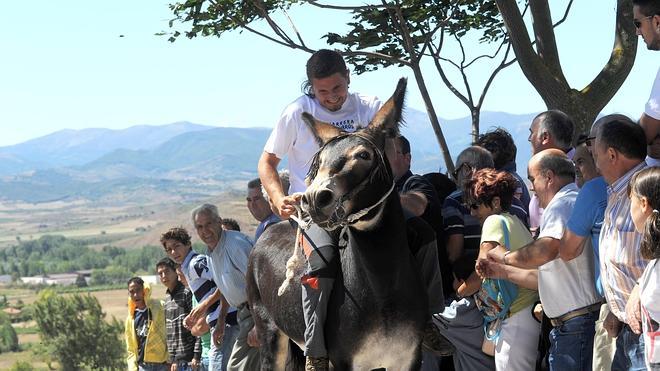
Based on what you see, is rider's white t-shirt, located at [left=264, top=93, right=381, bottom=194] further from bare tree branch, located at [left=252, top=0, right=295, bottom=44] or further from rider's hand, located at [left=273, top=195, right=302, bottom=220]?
bare tree branch, located at [left=252, top=0, right=295, bottom=44]

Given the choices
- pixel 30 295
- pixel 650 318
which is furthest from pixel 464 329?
pixel 30 295

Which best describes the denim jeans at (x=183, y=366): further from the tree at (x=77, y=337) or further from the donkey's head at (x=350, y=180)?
the tree at (x=77, y=337)

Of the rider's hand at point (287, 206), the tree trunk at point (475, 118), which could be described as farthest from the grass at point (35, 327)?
the rider's hand at point (287, 206)

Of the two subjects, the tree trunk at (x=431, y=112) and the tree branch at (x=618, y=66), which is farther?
the tree trunk at (x=431, y=112)

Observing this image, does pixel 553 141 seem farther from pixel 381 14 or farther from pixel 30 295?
pixel 30 295

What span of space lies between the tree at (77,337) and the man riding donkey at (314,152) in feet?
304

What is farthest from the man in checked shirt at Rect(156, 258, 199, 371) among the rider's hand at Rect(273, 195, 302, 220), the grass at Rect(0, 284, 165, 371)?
the grass at Rect(0, 284, 165, 371)

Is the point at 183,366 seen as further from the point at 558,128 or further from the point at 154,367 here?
the point at 558,128

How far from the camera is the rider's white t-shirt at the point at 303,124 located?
7.82 m

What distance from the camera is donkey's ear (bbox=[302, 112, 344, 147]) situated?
690 cm

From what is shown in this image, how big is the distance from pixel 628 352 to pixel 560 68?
6.56m

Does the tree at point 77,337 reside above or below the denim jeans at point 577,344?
below

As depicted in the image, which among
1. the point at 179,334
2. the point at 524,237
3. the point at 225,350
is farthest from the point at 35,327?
the point at 524,237

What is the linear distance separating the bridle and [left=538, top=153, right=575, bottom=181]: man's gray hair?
1.64 metres
